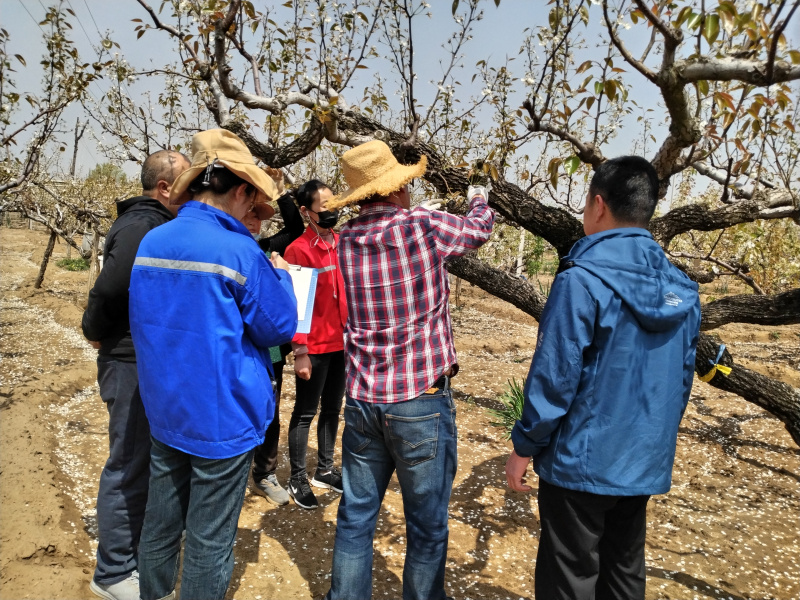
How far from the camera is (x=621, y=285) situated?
1.59 metres

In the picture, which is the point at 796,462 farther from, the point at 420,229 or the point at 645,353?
the point at 420,229

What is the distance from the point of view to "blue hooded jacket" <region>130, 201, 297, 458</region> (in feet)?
5.34

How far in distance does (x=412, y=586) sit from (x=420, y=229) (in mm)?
1387

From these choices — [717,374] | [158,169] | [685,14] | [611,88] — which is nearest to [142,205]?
[158,169]

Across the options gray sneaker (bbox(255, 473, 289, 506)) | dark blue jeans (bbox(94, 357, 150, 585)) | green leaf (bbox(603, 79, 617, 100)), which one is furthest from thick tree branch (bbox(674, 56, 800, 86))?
gray sneaker (bbox(255, 473, 289, 506))

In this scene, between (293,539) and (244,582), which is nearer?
(244,582)

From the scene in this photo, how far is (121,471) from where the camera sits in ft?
7.29

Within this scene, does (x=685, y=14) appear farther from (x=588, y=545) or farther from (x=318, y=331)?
(x=318, y=331)

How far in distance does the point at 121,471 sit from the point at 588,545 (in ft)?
6.21

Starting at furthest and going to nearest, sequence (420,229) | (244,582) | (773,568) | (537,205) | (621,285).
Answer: (537,205) → (773,568) → (244,582) → (420,229) → (621,285)

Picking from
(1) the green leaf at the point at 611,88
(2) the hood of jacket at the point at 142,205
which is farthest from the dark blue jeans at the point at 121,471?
(1) the green leaf at the point at 611,88

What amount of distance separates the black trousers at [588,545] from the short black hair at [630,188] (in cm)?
92

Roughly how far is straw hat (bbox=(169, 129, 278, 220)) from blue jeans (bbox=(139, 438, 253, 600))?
916 mm

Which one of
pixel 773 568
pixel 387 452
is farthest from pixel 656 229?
pixel 387 452
